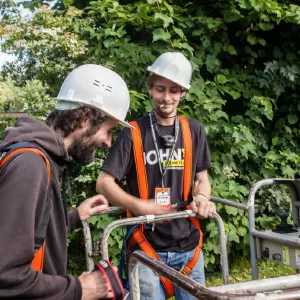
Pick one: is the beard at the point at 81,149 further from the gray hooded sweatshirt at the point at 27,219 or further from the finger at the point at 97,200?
the finger at the point at 97,200

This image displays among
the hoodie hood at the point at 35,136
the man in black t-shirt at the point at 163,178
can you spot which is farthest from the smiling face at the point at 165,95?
the hoodie hood at the point at 35,136

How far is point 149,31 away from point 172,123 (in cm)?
267

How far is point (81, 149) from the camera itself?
6.55ft

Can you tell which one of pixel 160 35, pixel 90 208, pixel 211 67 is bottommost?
pixel 90 208

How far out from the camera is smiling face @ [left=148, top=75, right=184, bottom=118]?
319cm

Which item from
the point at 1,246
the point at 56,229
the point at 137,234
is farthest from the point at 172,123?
the point at 1,246

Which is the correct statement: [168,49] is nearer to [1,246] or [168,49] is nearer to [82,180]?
[82,180]

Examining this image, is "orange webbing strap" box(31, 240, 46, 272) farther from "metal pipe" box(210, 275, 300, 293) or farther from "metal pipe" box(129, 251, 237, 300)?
"metal pipe" box(210, 275, 300, 293)

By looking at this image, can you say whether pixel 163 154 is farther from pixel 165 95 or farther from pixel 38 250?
pixel 38 250

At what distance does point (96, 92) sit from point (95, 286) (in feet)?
2.73

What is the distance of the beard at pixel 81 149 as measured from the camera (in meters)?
1.98

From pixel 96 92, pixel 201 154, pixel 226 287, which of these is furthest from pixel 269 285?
pixel 201 154

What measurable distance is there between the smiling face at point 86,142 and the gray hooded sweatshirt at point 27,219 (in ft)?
0.58

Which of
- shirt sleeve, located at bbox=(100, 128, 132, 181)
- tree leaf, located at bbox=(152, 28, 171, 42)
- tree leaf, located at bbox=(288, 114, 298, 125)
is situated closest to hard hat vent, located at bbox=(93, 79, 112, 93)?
shirt sleeve, located at bbox=(100, 128, 132, 181)
